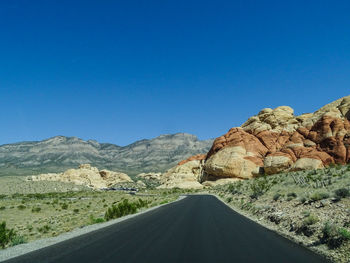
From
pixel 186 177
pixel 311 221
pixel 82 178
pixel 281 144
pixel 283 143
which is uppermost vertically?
pixel 283 143

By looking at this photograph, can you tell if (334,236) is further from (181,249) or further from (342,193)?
(342,193)

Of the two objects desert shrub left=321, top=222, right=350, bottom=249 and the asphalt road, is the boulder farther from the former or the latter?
desert shrub left=321, top=222, right=350, bottom=249

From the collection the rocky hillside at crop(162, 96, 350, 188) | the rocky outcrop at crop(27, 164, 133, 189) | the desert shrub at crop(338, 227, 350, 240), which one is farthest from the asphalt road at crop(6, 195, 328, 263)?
the rocky outcrop at crop(27, 164, 133, 189)

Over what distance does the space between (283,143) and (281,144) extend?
2.49ft

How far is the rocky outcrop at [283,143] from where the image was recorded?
82.6 metres

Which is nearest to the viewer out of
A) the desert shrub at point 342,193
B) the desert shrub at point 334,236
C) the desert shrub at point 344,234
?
the desert shrub at point 344,234

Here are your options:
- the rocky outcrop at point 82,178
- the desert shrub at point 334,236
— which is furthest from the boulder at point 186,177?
the desert shrub at point 334,236

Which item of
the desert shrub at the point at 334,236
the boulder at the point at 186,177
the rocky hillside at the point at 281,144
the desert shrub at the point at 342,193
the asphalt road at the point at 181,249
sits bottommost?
the asphalt road at the point at 181,249

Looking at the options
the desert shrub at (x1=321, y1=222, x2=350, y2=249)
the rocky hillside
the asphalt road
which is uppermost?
the rocky hillside

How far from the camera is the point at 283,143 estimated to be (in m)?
104

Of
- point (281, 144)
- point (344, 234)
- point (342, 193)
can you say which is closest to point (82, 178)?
point (281, 144)

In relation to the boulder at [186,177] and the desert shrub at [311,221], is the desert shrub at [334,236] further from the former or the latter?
the boulder at [186,177]

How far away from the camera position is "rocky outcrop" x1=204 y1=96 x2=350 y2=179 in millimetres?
82562

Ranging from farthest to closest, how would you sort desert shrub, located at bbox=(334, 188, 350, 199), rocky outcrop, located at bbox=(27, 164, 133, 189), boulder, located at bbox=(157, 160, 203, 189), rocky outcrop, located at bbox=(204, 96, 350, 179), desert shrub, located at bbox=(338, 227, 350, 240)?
1. rocky outcrop, located at bbox=(27, 164, 133, 189)
2. boulder, located at bbox=(157, 160, 203, 189)
3. rocky outcrop, located at bbox=(204, 96, 350, 179)
4. desert shrub, located at bbox=(334, 188, 350, 199)
5. desert shrub, located at bbox=(338, 227, 350, 240)
